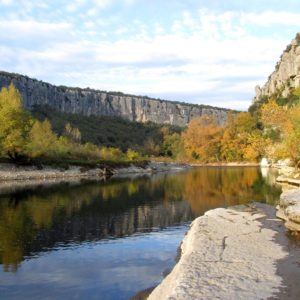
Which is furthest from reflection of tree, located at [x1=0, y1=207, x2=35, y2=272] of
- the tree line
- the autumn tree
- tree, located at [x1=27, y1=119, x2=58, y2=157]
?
the autumn tree

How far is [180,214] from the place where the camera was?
31.8 metres

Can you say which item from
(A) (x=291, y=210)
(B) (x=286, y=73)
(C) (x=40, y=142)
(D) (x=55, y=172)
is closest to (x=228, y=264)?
(A) (x=291, y=210)

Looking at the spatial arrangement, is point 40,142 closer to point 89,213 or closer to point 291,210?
point 89,213

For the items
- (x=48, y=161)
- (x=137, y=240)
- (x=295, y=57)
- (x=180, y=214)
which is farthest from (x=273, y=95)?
(x=137, y=240)

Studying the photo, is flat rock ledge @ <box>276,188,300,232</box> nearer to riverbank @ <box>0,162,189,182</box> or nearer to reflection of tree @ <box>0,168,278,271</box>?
reflection of tree @ <box>0,168,278,271</box>

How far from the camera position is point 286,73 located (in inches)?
5645

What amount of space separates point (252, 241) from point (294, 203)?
5750 millimetres

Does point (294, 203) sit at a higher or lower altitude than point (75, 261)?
higher

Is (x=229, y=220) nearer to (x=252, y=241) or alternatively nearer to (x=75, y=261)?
(x=252, y=241)

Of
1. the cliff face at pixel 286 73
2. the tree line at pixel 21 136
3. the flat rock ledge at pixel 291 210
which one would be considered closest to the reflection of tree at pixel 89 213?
the flat rock ledge at pixel 291 210

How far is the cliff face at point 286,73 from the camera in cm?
13212

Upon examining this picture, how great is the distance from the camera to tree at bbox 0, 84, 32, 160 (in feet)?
210

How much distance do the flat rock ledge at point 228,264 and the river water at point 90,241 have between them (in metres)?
1.52

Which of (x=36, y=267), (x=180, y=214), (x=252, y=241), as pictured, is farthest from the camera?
(x=180, y=214)
